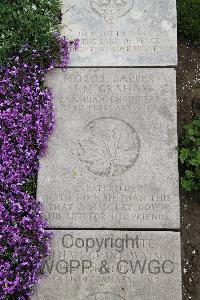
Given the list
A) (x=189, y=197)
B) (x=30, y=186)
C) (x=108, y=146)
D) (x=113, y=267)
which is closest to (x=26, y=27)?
(x=108, y=146)

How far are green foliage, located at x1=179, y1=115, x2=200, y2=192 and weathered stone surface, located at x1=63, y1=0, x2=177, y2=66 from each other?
2.42ft

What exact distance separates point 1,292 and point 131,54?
104 inches

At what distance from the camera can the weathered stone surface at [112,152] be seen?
4426 mm

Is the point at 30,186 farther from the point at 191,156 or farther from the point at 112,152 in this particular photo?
the point at 191,156

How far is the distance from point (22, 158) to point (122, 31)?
174 cm

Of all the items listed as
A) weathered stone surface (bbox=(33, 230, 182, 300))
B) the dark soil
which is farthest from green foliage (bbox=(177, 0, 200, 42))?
weathered stone surface (bbox=(33, 230, 182, 300))

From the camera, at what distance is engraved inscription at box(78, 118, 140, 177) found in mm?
4578

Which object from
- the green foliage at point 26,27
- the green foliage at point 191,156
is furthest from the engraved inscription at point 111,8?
the green foliage at point 191,156

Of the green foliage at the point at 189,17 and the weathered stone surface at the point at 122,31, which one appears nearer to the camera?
the weathered stone surface at the point at 122,31

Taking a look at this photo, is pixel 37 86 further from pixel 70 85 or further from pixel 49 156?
pixel 49 156

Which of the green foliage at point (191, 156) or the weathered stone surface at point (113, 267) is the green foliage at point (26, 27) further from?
the weathered stone surface at point (113, 267)

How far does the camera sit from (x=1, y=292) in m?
4.12

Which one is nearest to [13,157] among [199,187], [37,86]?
[37,86]

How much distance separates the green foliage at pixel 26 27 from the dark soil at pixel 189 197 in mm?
1497
